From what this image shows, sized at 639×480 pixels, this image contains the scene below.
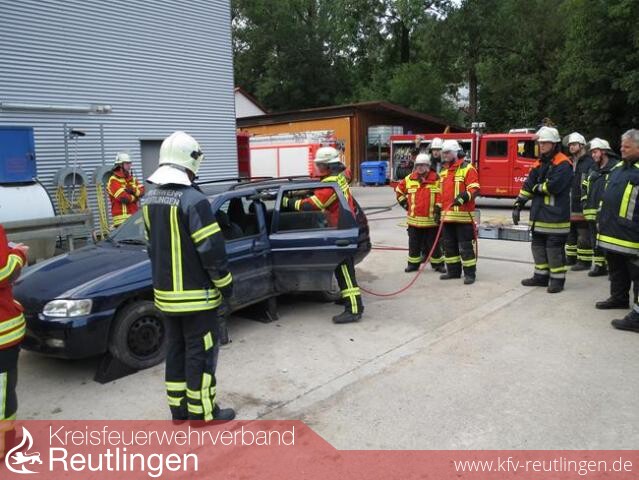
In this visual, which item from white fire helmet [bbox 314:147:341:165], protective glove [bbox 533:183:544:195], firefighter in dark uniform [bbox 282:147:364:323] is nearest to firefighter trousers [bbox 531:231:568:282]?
protective glove [bbox 533:183:544:195]

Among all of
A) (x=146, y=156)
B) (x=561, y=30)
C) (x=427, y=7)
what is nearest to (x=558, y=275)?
(x=146, y=156)

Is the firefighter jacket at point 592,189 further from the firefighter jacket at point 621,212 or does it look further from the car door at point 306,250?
the car door at point 306,250

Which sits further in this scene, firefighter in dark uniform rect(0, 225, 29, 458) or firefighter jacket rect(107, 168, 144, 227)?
firefighter jacket rect(107, 168, 144, 227)

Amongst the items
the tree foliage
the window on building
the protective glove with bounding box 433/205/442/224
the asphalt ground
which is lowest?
the asphalt ground

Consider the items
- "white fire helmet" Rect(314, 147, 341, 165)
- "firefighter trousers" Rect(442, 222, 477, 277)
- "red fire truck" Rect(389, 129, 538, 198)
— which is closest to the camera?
"white fire helmet" Rect(314, 147, 341, 165)

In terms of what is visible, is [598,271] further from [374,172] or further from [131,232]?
[374,172]

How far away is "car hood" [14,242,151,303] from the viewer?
4359mm

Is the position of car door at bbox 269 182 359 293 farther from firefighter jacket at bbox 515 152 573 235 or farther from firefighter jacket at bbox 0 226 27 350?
firefighter jacket at bbox 0 226 27 350

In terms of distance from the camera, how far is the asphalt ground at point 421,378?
11.9ft

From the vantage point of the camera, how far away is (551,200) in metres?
6.80

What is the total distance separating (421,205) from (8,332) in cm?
583

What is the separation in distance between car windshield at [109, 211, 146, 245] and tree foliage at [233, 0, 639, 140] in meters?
21.2

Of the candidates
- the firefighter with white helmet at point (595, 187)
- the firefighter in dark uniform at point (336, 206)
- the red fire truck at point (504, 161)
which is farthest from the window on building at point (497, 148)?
the firefighter in dark uniform at point (336, 206)

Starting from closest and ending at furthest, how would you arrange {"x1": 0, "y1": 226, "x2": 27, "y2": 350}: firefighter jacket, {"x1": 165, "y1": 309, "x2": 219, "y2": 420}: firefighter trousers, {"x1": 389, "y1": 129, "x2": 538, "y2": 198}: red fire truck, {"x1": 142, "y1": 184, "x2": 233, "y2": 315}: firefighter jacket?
{"x1": 0, "y1": 226, "x2": 27, "y2": 350}: firefighter jacket → {"x1": 142, "y1": 184, "x2": 233, "y2": 315}: firefighter jacket → {"x1": 165, "y1": 309, "x2": 219, "y2": 420}: firefighter trousers → {"x1": 389, "y1": 129, "x2": 538, "y2": 198}: red fire truck
